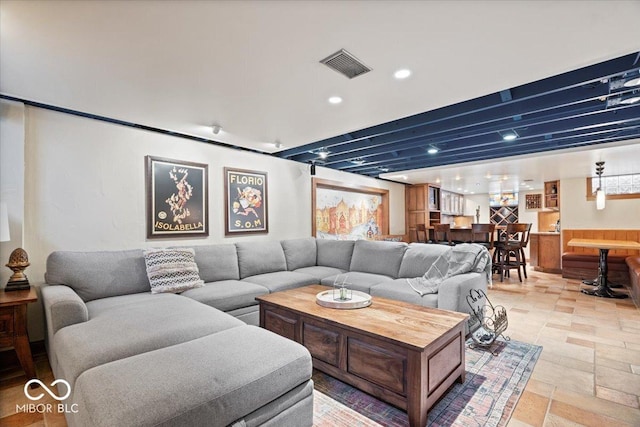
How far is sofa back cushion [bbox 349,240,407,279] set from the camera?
155 inches

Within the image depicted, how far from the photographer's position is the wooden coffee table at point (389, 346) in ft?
5.65

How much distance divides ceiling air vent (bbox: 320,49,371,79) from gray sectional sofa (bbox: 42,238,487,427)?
180cm

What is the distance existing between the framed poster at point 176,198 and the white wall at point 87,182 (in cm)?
8

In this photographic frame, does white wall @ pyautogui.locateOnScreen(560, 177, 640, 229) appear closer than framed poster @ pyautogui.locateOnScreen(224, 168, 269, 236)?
No

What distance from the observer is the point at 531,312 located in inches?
153

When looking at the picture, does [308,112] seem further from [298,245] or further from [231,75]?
[298,245]

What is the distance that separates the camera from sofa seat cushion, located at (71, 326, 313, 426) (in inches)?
44.1

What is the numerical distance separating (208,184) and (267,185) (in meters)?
1.00

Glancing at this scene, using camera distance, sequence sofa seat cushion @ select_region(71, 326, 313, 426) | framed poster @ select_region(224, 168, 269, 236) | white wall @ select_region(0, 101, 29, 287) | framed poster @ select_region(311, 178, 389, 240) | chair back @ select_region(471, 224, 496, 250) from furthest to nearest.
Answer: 1. framed poster @ select_region(311, 178, 389, 240)
2. chair back @ select_region(471, 224, 496, 250)
3. framed poster @ select_region(224, 168, 269, 236)
4. white wall @ select_region(0, 101, 29, 287)
5. sofa seat cushion @ select_region(71, 326, 313, 426)

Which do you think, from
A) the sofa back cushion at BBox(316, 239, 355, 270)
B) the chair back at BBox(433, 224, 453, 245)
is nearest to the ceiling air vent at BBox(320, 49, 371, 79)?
the sofa back cushion at BBox(316, 239, 355, 270)

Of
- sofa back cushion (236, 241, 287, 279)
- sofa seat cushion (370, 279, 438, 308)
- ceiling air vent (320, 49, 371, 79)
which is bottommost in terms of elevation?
sofa seat cushion (370, 279, 438, 308)

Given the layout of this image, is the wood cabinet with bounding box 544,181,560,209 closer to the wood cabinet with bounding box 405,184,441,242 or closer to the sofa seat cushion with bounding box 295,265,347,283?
the wood cabinet with bounding box 405,184,441,242

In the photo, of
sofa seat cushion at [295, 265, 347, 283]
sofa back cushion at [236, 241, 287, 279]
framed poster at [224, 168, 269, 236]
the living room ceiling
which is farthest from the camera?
framed poster at [224, 168, 269, 236]

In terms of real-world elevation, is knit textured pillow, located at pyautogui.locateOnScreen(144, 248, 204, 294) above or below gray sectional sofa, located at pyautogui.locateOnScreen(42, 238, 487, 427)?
above
